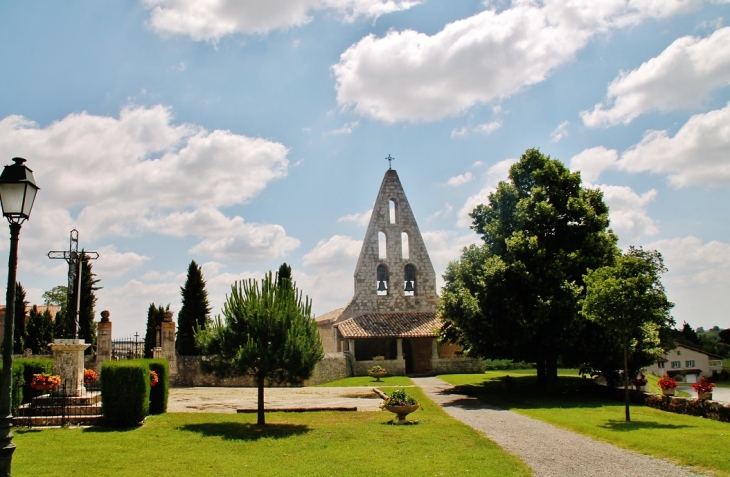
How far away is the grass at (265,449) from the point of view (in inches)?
441

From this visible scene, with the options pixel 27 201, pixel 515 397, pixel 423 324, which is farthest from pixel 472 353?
pixel 27 201

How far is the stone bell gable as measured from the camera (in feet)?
143

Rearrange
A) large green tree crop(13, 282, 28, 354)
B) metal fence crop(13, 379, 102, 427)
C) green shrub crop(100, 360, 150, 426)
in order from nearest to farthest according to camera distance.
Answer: metal fence crop(13, 379, 102, 427), green shrub crop(100, 360, 150, 426), large green tree crop(13, 282, 28, 354)

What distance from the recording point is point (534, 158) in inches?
1153

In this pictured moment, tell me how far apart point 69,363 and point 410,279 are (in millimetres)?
29795

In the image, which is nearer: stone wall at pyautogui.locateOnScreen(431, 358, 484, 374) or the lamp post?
the lamp post

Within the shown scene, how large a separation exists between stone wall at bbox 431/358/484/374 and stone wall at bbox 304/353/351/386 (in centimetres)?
652

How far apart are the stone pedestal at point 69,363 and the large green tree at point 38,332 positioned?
84.9ft

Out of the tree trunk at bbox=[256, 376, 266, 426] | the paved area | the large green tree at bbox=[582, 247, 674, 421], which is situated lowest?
the paved area

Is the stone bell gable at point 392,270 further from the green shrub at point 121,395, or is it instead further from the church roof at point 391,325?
the green shrub at point 121,395

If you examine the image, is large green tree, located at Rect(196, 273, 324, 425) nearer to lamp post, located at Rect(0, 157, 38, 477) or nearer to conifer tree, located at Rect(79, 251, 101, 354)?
lamp post, located at Rect(0, 157, 38, 477)

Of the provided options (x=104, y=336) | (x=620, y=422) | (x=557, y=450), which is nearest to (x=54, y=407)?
(x=104, y=336)

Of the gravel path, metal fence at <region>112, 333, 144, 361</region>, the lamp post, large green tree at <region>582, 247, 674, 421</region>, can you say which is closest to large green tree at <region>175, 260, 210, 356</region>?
metal fence at <region>112, 333, 144, 361</region>

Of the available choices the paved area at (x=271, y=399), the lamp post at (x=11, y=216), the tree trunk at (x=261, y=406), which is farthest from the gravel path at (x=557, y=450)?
the lamp post at (x=11, y=216)
